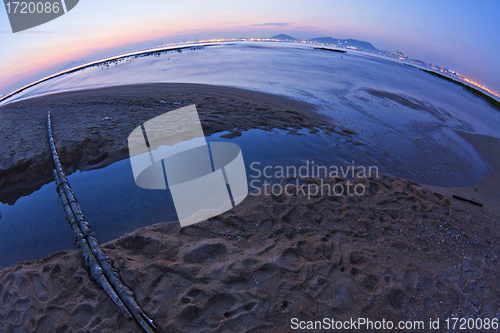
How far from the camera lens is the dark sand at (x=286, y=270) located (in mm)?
2695

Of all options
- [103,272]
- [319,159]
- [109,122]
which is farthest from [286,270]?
[109,122]

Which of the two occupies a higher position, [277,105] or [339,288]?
[277,105]

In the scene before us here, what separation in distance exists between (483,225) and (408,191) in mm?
1387

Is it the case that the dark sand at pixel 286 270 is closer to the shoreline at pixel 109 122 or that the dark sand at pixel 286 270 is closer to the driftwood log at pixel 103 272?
the driftwood log at pixel 103 272

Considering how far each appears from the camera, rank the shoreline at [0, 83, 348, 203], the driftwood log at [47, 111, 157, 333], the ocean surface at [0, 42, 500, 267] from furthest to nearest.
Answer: the shoreline at [0, 83, 348, 203] < the ocean surface at [0, 42, 500, 267] < the driftwood log at [47, 111, 157, 333]

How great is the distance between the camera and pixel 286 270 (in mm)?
3180

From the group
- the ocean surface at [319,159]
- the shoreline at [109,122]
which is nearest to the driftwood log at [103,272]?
the ocean surface at [319,159]

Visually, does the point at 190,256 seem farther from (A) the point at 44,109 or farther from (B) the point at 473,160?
(A) the point at 44,109

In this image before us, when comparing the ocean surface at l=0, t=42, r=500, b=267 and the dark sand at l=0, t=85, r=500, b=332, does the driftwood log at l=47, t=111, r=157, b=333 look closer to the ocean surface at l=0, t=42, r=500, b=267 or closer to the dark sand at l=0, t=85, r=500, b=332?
the dark sand at l=0, t=85, r=500, b=332

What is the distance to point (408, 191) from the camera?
16.9 feet

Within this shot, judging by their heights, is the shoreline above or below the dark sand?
above

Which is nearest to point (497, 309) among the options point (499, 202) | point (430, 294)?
point (430, 294)

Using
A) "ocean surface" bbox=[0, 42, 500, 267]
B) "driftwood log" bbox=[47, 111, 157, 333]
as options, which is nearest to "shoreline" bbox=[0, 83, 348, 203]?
"ocean surface" bbox=[0, 42, 500, 267]

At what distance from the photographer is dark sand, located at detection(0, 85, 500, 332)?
270 centimetres
